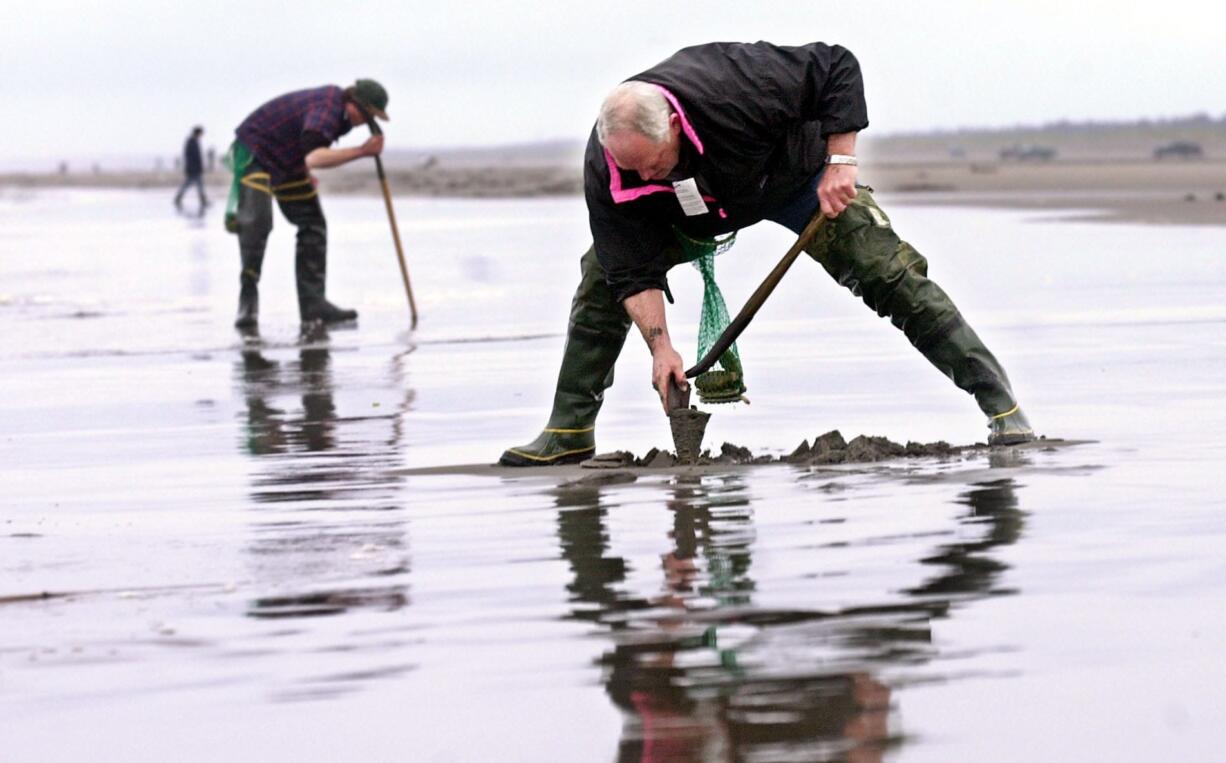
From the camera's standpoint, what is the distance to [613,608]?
16.3ft

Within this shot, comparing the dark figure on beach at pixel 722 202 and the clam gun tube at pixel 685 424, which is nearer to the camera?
the dark figure on beach at pixel 722 202

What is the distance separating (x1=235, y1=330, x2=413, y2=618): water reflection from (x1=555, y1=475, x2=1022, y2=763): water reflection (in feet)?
1.69

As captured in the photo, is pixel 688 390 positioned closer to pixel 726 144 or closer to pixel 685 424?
pixel 685 424

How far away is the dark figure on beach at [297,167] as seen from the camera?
46.1 ft

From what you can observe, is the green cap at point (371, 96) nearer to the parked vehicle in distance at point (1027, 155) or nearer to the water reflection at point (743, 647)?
the water reflection at point (743, 647)

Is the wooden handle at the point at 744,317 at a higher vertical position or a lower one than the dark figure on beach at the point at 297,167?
lower

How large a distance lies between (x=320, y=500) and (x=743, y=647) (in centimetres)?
258

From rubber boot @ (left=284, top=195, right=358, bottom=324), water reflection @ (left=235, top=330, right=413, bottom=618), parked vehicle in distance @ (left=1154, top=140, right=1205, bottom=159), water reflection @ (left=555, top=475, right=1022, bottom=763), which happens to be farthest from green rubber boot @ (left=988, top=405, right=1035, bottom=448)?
parked vehicle in distance @ (left=1154, top=140, right=1205, bottom=159)

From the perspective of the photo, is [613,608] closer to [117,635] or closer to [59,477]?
[117,635]

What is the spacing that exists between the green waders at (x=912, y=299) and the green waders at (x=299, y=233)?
306 inches

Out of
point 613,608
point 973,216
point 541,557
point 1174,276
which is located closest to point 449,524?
point 541,557

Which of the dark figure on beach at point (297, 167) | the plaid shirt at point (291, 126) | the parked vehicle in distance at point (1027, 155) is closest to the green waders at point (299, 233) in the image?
the dark figure on beach at point (297, 167)

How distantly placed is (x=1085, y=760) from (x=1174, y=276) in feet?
39.4

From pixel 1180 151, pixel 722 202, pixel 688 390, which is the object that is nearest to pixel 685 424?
pixel 688 390
